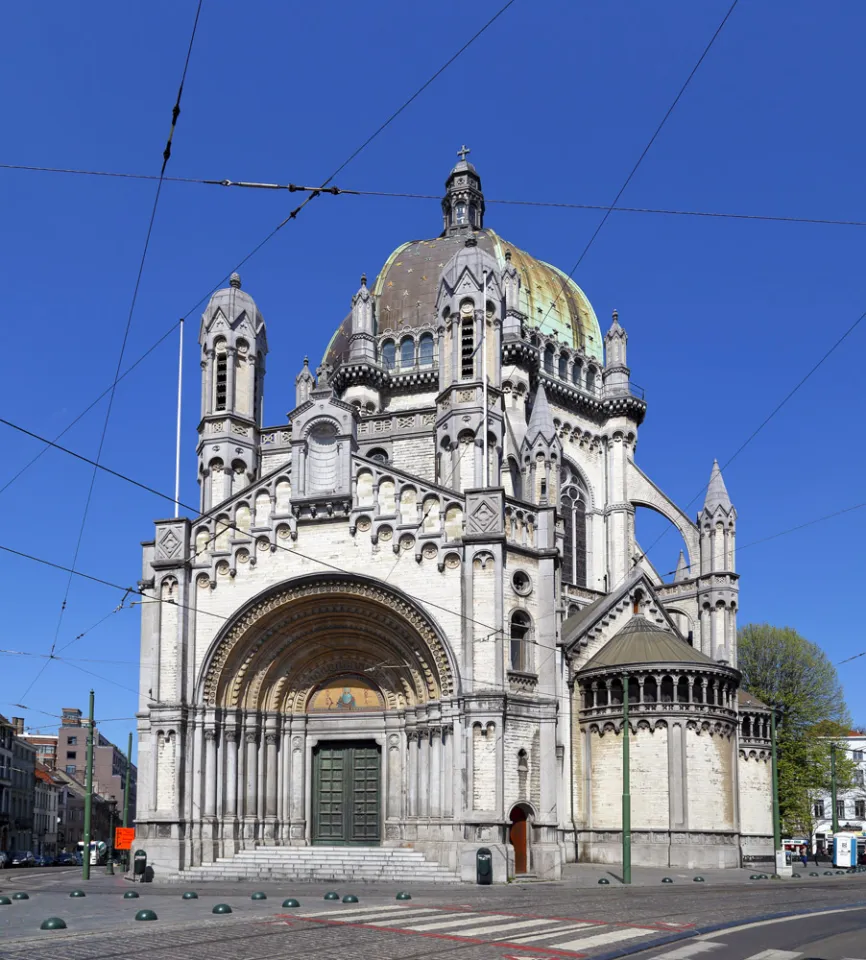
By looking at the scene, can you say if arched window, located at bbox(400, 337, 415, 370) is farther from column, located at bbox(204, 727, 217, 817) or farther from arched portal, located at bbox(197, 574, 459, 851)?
column, located at bbox(204, 727, 217, 817)

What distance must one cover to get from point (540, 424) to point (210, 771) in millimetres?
19644

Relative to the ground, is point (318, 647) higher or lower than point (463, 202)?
lower

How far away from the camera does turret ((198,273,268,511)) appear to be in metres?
45.3

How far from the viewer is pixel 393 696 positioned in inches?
1626

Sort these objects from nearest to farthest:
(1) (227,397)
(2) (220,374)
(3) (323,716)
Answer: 1. (3) (323,716)
2. (1) (227,397)
3. (2) (220,374)

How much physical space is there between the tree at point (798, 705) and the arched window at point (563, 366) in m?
19.5

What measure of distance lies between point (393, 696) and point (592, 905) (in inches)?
682

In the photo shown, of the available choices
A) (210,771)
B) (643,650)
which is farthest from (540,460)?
(210,771)

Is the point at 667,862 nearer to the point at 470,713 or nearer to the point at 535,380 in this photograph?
the point at 470,713

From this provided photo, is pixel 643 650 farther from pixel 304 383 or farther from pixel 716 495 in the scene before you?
pixel 304 383

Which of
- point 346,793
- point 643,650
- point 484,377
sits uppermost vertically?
point 484,377

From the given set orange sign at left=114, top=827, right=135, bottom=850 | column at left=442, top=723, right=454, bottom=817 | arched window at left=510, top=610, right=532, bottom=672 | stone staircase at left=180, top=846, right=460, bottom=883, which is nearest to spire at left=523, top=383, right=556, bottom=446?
arched window at left=510, top=610, right=532, bottom=672

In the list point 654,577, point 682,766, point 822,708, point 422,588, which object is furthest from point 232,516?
point 822,708

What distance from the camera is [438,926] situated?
1967 cm
